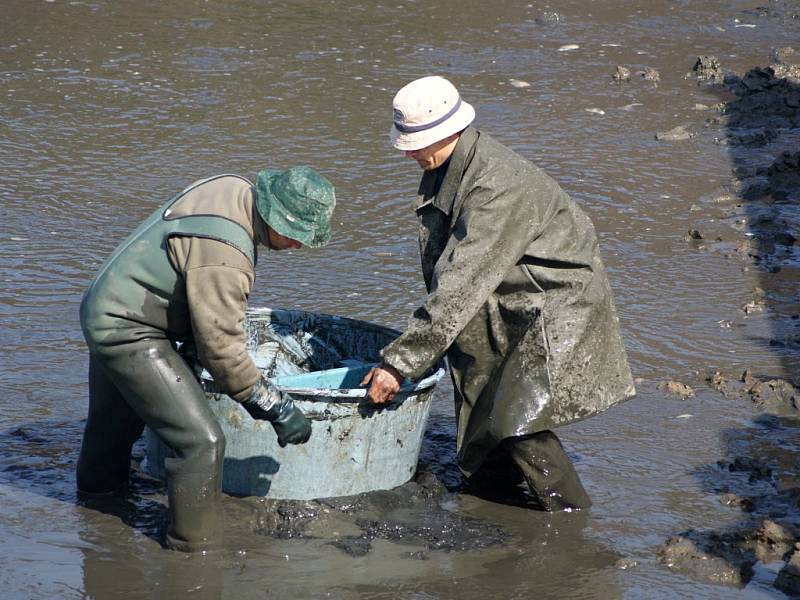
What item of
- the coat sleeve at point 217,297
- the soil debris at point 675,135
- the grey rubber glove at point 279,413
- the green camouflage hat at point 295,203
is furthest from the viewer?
the soil debris at point 675,135

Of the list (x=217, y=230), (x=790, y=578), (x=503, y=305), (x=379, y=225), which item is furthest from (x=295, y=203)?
(x=379, y=225)

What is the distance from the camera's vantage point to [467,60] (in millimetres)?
12414

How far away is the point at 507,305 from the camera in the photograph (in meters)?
4.87

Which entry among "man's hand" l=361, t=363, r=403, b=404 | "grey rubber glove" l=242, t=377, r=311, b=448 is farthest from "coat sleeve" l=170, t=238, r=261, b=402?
"man's hand" l=361, t=363, r=403, b=404

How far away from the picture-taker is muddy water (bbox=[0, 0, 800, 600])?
4.70 metres

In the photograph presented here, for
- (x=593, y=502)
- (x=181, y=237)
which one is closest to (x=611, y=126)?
(x=593, y=502)

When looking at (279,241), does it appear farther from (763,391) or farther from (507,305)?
(763,391)

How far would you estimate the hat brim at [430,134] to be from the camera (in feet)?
15.3

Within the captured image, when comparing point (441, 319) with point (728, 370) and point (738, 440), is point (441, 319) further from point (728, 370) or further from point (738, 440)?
point (728, 370)

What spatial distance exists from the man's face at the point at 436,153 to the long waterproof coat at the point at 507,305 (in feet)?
0.12

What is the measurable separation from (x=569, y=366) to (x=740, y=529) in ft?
3.26

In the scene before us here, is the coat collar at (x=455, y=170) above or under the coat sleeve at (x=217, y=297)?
above

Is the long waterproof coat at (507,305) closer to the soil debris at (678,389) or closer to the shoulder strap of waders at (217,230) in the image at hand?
the shoulder strap of waders at (217,230)

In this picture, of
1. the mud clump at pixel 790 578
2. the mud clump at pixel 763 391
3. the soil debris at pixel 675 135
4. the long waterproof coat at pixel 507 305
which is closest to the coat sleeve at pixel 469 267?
the long waterproof coat at pixel 507 305
